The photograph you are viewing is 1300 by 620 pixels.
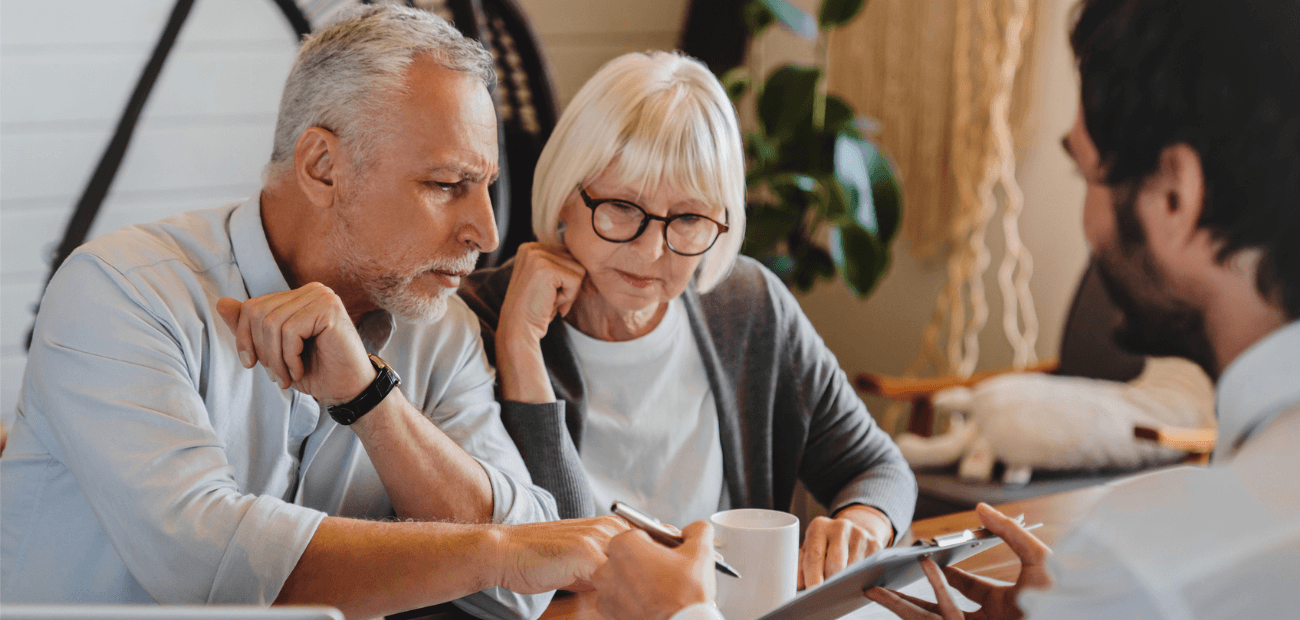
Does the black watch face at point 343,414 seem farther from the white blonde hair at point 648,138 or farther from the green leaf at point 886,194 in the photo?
the green leaf at point 886,194

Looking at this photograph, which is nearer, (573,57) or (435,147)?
(435,147)

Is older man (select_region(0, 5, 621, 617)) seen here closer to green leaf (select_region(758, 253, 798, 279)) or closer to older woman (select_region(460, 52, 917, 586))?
older woman (select_region(460, 52, 917, 586))

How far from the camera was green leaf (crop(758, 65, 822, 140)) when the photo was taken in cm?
261

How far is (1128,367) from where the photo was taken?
2.67 metres

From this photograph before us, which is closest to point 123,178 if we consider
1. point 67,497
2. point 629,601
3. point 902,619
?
point 67,497

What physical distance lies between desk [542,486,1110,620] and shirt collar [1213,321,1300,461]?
44 cm

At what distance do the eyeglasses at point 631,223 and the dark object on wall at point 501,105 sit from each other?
81 cm

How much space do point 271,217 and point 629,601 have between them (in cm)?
72

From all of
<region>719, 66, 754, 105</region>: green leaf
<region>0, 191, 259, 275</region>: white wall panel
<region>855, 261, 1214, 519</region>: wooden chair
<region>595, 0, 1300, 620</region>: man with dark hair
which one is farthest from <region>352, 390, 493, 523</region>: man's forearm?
<region>719, 66, 754, 105</region>: green leaf

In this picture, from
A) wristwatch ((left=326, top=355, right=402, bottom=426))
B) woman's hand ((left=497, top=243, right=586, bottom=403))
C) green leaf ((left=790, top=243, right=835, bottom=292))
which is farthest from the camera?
green leaf ((left=790, top=243, right=835, bottom=292))

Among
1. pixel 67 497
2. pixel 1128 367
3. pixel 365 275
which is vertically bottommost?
pixel 1128 367

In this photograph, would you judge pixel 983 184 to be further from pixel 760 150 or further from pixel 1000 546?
pixel 1000 546

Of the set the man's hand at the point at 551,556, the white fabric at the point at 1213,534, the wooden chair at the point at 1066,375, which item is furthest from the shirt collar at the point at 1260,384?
the wooden chair at the point at 1066,375

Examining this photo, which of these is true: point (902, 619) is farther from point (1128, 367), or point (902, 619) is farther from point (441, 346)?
point (1128, 367)
